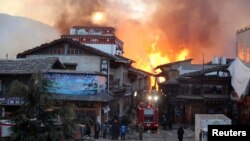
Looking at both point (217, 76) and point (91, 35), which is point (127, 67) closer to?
point (91, 35)

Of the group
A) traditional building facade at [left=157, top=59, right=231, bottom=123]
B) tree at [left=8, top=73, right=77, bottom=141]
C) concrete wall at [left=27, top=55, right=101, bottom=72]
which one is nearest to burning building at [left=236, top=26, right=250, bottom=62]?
traditional building facade at [left=157, top=59, right=231, bottom=123]

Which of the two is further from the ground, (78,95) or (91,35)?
(91,35)

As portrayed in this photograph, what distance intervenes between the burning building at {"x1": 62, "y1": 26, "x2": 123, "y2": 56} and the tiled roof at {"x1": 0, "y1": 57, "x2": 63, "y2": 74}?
67.0 feet

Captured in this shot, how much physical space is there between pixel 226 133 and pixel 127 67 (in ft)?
159

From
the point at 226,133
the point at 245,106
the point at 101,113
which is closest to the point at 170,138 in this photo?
the point at 101,113

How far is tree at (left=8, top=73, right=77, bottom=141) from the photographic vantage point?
15.0 m

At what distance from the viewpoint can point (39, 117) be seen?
15430 millimetres

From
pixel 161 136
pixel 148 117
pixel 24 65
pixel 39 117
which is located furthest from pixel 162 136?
pixel 39 117

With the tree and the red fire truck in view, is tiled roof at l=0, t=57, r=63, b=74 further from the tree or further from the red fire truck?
the tree

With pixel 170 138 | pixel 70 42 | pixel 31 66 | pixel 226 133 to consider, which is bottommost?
pixel 170 138

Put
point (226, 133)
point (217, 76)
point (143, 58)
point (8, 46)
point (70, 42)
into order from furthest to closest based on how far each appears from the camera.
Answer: point (143, 58), point (8, 46), point (217, 76), point (70, 42), point (226, 133)

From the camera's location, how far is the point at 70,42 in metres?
46.8

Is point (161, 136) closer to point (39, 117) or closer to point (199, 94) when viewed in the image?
point (199, 94)

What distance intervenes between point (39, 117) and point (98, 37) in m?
45.7
